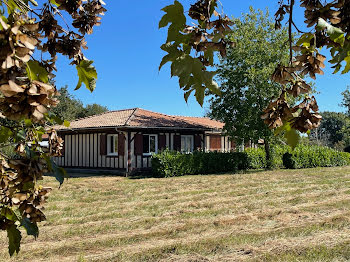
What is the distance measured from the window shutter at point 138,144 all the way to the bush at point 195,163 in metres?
1.47

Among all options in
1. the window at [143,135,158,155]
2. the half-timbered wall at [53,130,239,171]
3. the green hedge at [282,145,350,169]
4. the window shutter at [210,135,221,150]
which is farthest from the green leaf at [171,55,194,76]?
the window shutter at [210,135,221,150]

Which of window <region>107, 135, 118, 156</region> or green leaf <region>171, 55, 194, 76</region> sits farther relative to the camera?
window <region>107, 135, 118, 156</region>

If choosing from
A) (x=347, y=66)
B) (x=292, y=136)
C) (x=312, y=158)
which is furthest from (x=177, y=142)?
(x=347, y=66)

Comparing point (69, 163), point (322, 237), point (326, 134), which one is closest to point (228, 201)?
point (322, 237)

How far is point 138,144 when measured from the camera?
1825cm

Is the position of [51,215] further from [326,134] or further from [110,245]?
[326,134]

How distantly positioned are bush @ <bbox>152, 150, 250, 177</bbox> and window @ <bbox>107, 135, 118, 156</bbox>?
123 inches

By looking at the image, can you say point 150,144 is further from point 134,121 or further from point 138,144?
point 134,121

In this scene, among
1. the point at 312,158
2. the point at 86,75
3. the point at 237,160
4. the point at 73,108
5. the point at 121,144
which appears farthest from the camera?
the point at 73,108

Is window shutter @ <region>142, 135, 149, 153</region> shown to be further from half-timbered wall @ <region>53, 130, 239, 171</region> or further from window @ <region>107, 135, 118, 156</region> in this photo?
window @ <region>107, 135, 118, 156</region>

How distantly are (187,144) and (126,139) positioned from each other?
4951 mm

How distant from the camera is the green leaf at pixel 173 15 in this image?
111 cm

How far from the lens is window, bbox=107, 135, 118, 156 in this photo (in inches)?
746

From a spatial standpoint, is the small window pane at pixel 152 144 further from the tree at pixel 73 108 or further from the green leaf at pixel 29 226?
the tree at pixel 73 108
